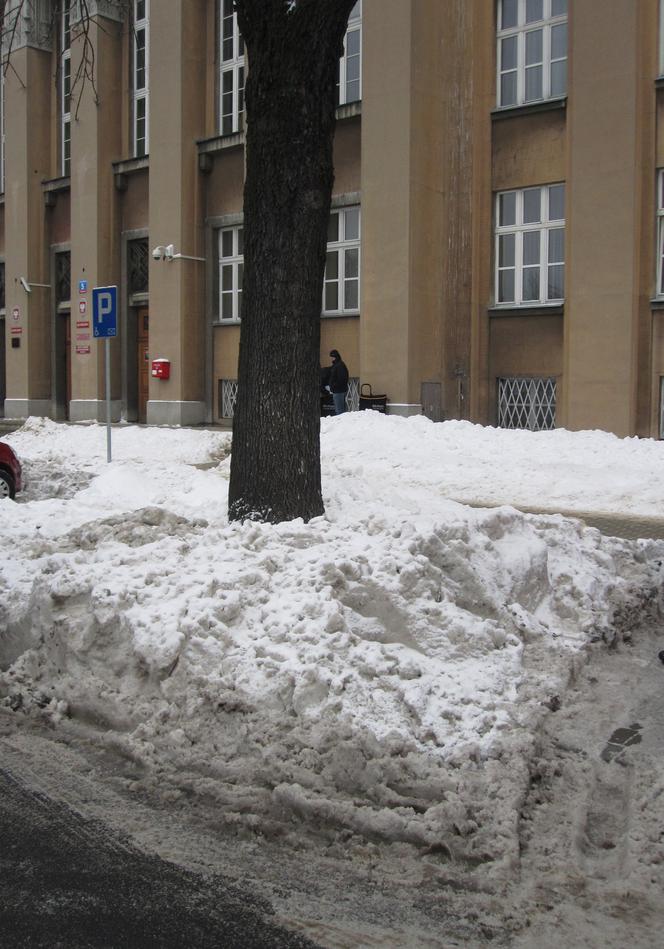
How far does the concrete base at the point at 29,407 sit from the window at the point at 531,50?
1744cm

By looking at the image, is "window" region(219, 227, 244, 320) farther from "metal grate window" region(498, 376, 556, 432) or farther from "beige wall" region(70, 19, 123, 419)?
"metal grate window" region(498, 376, 556, 432)

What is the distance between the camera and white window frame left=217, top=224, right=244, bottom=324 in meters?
25.2

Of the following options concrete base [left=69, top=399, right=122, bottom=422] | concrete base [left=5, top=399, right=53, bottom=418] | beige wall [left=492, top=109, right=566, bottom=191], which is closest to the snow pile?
beige wall [left=492, top=109, right=566, bottom=191]

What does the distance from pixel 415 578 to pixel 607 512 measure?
6.97 metres

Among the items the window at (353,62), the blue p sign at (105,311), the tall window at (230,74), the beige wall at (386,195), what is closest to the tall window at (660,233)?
the beige wall at (386,195)

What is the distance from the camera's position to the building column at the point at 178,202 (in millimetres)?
25203

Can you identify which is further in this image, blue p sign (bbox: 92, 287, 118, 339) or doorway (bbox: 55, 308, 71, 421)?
doorway (bbox: 55, 308, 71, 421)

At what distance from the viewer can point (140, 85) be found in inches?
1089

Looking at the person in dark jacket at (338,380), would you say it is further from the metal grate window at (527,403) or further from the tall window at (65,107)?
the tall window at (65,107)

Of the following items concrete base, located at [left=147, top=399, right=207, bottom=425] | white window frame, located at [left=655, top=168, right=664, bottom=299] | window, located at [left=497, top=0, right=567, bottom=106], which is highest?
window, located at [left=497, top=0, right=567, bottom=106]

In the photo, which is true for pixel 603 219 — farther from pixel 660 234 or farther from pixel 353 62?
pixel 353 62

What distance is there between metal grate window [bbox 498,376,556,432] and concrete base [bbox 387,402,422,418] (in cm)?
180

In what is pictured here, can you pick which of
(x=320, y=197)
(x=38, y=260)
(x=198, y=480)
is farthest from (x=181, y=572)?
(x=38, y=260)

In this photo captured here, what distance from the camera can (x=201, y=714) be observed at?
4.68 meters
